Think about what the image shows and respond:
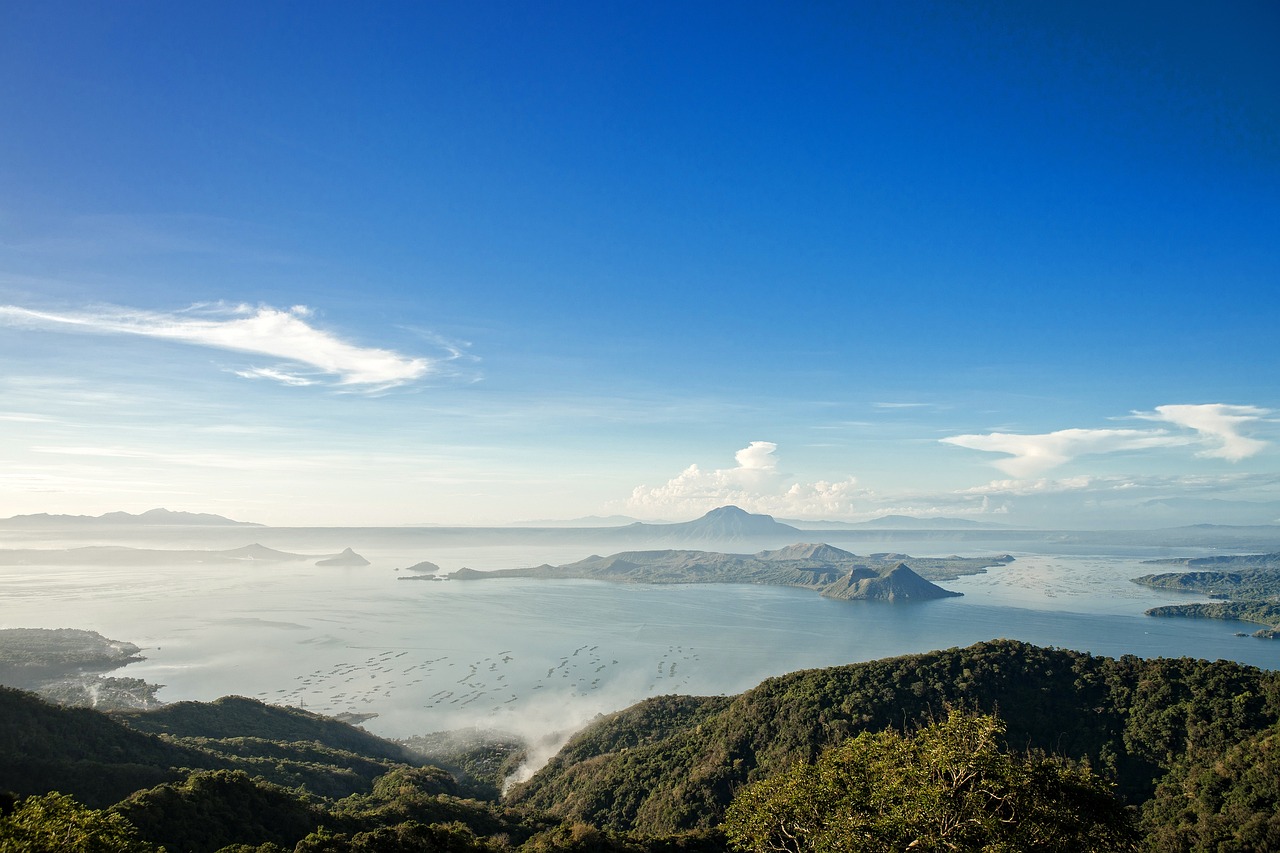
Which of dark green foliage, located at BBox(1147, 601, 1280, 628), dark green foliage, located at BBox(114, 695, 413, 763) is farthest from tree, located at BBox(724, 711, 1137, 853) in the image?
dark green foliage, located at BBox(1147, 601, 1280, 628)

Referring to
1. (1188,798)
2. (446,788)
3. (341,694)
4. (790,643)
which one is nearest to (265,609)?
(341,694)

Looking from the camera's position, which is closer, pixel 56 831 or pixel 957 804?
pixel 56 831

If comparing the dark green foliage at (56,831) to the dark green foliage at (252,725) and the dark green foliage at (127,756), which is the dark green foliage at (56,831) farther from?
the dark green foliage at (252,725)

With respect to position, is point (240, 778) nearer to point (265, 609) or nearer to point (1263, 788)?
point (1263, 788)

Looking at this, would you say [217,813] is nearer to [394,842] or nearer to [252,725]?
[394,842]

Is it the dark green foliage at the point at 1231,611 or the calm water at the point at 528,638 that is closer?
the calm water at the point at 528,638

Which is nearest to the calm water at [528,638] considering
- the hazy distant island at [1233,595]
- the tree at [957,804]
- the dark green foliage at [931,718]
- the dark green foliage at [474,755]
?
the dark green foliage at [474,755]

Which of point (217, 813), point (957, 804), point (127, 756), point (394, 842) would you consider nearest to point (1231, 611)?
point (957, 804)
